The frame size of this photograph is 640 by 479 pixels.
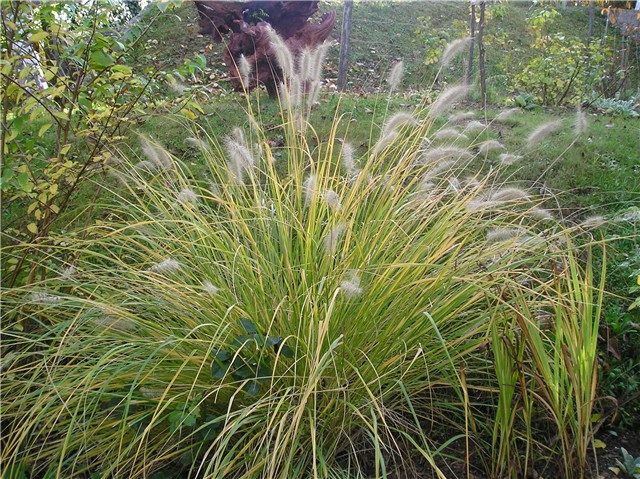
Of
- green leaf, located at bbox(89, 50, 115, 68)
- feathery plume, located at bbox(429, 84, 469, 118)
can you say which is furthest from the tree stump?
feathery plume, located at bbox(429, 84, 469, 118)

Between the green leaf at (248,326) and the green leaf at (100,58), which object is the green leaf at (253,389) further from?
the green leaf at (100,58)

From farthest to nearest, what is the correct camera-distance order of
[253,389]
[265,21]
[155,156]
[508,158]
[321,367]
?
[265,21] < [508,158] < [155,156] < [253,389] < [321,367]

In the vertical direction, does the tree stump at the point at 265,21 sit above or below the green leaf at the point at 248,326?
above

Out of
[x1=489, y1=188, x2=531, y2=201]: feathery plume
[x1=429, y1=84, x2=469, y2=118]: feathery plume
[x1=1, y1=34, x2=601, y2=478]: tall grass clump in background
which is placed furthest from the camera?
[x1=429, y1=84, x2=469, y2=118]: feathery plume

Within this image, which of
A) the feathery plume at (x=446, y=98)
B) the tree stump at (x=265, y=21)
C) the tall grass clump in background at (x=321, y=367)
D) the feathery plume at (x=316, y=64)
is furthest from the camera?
the tree stump at (x=265, y=21)

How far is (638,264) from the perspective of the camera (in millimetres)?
2615

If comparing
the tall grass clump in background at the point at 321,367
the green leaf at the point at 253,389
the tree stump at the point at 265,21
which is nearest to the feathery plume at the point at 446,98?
the tall grass clump in background at the point at 321,367

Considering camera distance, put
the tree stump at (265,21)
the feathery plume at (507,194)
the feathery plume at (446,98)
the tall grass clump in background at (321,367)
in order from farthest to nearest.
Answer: the tree stump at (265,21), the feathery plume at (446,98), the feathery plume at (507,194), the tall grass clump in background at (321,367)

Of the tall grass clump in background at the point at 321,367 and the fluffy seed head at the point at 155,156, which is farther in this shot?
the fluffy seed head at the point at 155,156

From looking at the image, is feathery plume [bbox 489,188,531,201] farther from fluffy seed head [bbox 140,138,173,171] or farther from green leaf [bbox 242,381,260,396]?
fluffy seed head [bbox 140,138,173,171]

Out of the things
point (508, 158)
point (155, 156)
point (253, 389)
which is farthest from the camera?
point (508, 158)

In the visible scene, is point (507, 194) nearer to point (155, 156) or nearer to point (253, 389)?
point (253, 389)

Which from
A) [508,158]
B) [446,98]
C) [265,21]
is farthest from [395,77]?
[265,21]

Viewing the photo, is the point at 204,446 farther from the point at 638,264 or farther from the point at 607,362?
the point at 638,264
